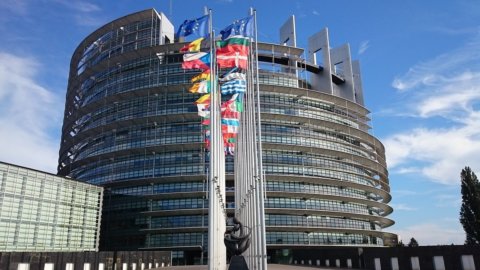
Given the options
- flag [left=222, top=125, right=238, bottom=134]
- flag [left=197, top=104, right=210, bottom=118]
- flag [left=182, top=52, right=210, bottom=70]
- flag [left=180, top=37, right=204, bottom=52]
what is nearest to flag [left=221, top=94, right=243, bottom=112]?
flag [left=197, top=104, right=210, bottom=118]

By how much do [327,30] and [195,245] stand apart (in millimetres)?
52672

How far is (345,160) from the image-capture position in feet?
271

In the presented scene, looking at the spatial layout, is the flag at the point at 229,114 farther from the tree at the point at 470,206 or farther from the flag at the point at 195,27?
the tree at the point at 470,206

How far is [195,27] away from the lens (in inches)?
1142

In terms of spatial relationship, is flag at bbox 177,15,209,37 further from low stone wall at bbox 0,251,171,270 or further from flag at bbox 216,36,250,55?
low stone wall at bbox 0,251,171,270

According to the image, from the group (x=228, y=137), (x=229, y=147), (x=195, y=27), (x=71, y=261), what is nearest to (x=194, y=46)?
(x=195, y=27)

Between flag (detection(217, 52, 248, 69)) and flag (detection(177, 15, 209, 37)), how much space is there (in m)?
2.21

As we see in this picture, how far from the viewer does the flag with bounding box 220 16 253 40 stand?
28609mm

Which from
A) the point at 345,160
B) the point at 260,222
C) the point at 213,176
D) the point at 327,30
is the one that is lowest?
the point at 260,222

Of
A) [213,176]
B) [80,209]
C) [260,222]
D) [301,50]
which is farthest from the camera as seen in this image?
[301,50]

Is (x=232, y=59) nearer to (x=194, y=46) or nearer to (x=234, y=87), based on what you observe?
(x=234, y=87)

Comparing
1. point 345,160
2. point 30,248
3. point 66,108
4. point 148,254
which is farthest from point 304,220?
point 66,108

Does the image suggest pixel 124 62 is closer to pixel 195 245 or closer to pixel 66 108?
pixel 66 108

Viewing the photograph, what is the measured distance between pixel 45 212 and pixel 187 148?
27602 millimetres
